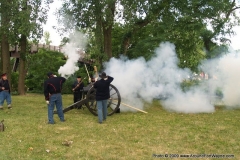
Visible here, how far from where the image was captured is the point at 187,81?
1215 centimetres

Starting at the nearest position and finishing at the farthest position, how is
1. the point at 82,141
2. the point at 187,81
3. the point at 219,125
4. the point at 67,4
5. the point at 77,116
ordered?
the point at 82,141 < the point at 219,125 < the point at 77,116 < the point at 187,81 < the point at 67,4

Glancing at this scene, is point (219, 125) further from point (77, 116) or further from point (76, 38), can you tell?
point (76, 38)

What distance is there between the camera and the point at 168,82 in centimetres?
1140

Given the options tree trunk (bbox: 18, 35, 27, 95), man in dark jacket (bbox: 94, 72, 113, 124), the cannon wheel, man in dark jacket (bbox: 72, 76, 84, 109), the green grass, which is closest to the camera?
the green grass

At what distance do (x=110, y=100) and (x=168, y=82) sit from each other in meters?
2.67

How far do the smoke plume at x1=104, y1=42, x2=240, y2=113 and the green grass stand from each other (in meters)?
1.49

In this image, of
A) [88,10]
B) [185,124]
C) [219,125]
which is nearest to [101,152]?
[185,124]

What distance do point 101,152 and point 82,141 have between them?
3.02ft

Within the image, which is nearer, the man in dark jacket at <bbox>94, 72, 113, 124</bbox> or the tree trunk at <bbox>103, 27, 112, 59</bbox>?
the man in dark jacket at <bbox>94, 72, 113, 124</bbox>

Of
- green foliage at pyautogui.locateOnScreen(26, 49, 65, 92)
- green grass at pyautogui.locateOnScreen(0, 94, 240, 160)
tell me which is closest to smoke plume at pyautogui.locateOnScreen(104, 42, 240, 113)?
green grass at pyautogui.locateOnScreen(0, 94, 240, 160)

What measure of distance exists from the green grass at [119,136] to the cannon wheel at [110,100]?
33cm

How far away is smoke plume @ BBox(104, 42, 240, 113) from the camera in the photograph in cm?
1101

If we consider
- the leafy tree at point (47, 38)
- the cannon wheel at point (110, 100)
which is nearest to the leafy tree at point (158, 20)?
the cannon wheel at point (110, 100)

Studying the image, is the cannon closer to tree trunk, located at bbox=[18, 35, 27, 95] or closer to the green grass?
the green grass
